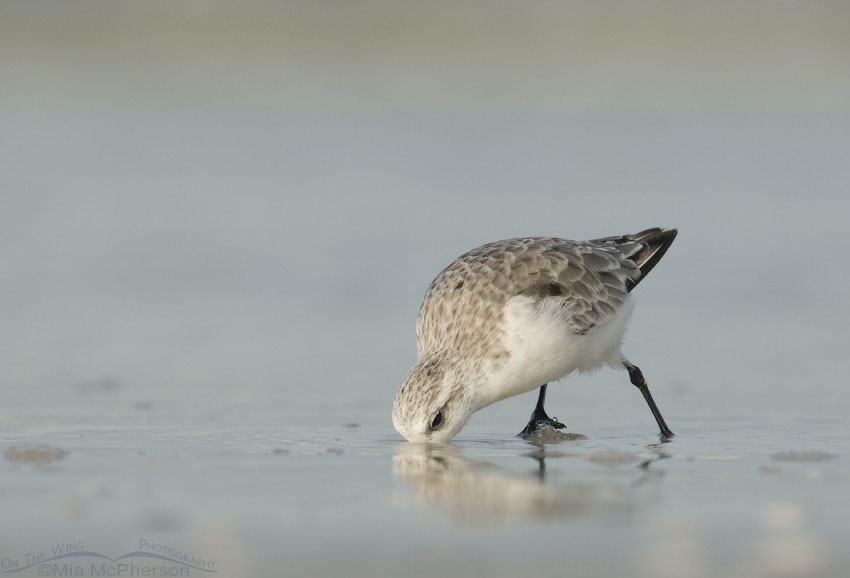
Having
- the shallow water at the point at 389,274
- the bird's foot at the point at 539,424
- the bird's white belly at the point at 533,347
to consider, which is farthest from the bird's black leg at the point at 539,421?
the bird's white belly at the point at 533,347

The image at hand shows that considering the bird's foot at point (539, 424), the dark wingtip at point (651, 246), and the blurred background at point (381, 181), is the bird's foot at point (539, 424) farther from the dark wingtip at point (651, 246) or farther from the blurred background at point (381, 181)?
the dark wingtip at point (651, 246)

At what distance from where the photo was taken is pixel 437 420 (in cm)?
640

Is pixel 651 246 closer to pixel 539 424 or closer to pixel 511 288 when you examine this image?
pixel 511 288

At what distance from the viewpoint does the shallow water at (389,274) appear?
4590 millimetres

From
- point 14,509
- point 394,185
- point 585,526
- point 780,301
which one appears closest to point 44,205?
point 394,185

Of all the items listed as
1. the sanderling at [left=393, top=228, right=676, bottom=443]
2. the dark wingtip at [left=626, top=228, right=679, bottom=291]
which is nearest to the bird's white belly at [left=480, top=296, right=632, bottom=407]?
the sanderling at [left=393, top=228, right=676, bottom=443]

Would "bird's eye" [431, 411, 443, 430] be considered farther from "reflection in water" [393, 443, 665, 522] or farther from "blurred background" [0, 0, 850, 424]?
"blurred background" [0, 0, 850, 424]

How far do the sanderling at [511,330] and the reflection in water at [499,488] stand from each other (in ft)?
1.02

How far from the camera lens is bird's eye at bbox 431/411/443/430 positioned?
20.9 feet

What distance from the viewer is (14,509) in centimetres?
470

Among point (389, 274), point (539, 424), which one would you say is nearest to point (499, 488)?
point (539, 424)

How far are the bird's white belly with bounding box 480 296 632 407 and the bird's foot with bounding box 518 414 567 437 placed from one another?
26cm

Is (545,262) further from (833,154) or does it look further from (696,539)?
(833,154)

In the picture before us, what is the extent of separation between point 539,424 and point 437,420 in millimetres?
819
